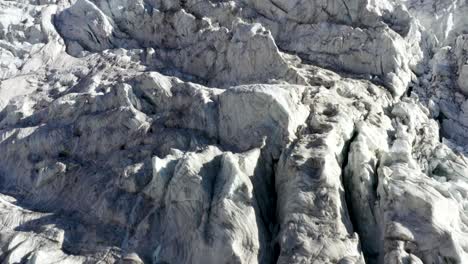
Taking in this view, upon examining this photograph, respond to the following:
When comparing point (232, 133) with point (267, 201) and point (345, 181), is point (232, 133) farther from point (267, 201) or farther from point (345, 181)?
point (345, 181)

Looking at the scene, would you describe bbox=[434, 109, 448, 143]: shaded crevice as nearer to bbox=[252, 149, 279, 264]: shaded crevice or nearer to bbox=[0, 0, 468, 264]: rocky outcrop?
bbox=[0, 0, 468, 264]: rocky outcrop

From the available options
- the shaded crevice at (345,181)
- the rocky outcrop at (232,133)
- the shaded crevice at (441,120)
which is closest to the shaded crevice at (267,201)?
the rocky outcrop at (232,133)

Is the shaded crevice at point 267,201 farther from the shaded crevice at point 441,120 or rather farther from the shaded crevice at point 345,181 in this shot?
the shaded crevice at point 441,120

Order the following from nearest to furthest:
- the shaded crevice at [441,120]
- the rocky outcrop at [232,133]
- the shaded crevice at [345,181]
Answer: the rocky outcrop at [232,133] → the shaded crevice at [345,181] → the shaded crevice at [441,120]

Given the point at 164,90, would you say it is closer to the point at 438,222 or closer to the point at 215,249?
the point at 215,249

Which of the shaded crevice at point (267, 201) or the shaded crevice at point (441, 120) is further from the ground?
the shaded crevice at point (267, 201)

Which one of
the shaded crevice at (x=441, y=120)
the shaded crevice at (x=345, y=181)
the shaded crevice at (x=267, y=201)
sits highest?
the shaded crevice at (x=345, y=181)

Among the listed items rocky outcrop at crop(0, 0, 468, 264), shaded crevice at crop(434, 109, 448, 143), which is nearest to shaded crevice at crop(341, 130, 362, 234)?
rocky outcrop at crop(0, 0, 468, 264)

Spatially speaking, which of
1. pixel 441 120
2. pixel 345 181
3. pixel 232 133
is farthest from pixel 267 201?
pixel 441 120

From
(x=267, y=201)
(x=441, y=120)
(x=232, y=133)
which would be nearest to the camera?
(x=267, y=201)
